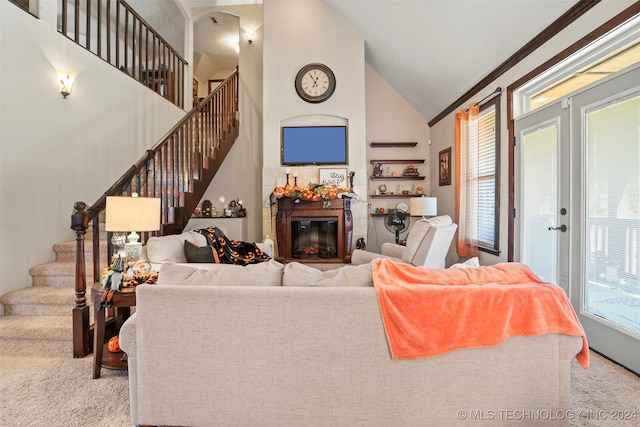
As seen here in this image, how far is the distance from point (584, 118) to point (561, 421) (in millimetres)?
2195

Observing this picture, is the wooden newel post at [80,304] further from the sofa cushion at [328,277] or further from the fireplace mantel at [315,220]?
the fireplace mantel at [315,220]

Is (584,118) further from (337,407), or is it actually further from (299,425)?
(299,425)

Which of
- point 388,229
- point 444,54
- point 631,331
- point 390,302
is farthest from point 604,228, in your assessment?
point 388,229

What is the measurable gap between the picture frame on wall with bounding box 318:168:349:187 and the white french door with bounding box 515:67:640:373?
2684 mm

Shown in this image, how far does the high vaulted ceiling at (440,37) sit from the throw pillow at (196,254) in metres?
3.53

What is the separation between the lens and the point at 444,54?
413 cm

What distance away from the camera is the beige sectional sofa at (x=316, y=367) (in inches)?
58.1

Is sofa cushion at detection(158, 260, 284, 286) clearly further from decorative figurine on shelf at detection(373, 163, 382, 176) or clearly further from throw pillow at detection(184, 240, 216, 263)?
decorative figurine on shelf at detection(373, 163, 382, 176)

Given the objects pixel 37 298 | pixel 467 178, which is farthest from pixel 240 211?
pixel 467 178

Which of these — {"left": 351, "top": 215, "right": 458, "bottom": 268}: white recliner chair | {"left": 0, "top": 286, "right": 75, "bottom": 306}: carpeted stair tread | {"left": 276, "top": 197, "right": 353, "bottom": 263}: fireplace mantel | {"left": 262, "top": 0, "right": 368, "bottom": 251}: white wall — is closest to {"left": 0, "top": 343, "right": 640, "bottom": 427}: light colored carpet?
{"left": 0, "top": 286, "right": 75, "bottom": 306}: carpeted stair tread

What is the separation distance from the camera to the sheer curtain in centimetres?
412

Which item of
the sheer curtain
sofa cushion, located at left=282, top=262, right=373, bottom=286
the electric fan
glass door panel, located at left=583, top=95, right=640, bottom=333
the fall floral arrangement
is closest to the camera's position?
sofa cushion, located at left=282, top=262, right=373, bottom=286

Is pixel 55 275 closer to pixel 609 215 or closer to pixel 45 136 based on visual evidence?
pixel 45 136

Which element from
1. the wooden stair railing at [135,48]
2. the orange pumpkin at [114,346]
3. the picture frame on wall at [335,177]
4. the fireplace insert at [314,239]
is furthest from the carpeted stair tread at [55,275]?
the picture frame on wall at [335,177]
